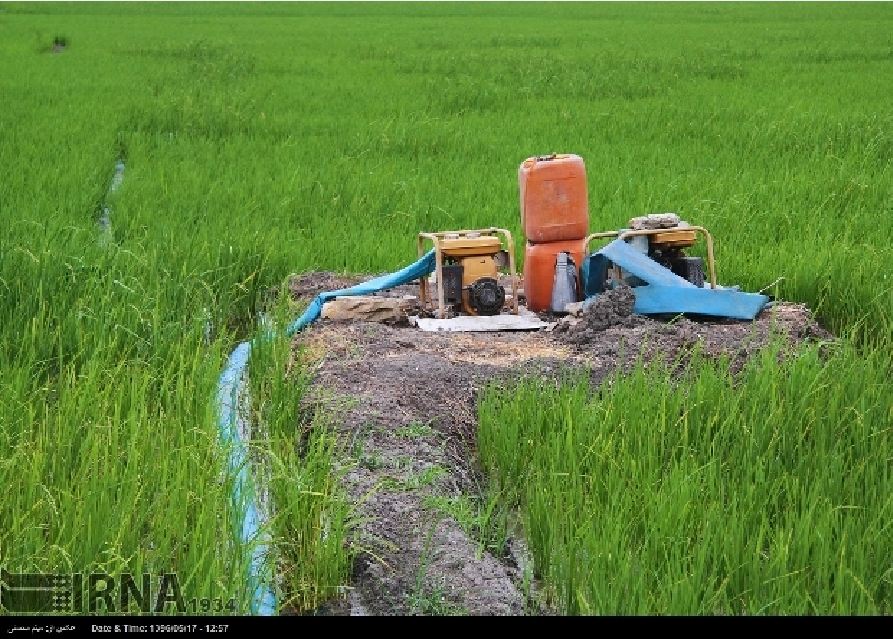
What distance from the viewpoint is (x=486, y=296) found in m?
4.44

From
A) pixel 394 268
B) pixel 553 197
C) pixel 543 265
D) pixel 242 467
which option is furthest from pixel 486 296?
pixel 242 467

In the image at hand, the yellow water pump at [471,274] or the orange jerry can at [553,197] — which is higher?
the orange jerry can at [553,197]

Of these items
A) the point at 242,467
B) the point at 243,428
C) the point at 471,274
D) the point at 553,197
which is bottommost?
the point at 243,428

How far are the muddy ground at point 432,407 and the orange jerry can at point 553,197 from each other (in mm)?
447

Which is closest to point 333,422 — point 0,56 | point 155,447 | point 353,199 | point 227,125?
point 155,447

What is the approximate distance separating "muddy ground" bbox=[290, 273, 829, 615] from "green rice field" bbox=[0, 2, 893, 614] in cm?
9

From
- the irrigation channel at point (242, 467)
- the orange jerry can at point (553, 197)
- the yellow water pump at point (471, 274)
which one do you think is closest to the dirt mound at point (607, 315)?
the yellow water pump at point (471, 274)

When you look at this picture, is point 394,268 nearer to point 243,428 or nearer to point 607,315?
point 607,315

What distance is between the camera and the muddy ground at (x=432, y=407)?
2502 millimetres

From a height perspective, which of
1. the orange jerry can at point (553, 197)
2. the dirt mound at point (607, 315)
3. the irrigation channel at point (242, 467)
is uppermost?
the orange jerry can at point (553, 197)

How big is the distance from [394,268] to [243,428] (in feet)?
6.46

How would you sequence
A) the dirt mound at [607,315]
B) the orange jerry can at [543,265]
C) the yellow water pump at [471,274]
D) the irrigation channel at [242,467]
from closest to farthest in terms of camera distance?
the irrigation channel at [242,467] → the dirt mound at [607,315] → the yellow water pump at [471,274] → the orange jerry can at [543,265]

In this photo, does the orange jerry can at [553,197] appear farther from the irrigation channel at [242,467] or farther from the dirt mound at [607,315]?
the irrigation channel at [242,467]
